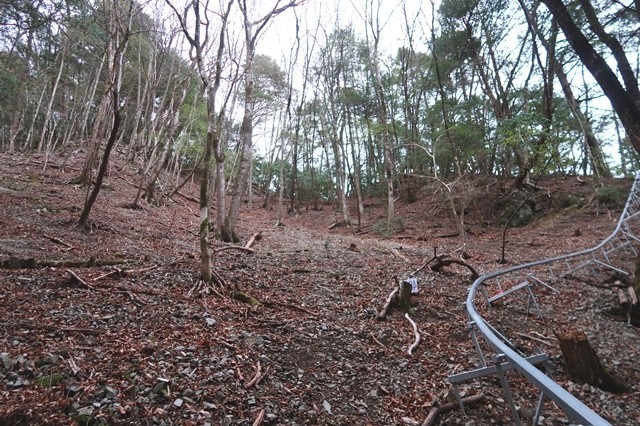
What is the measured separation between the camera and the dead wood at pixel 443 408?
315cm

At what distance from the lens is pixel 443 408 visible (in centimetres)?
333

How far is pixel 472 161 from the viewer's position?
19438 mm

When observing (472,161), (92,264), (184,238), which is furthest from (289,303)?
(472,161)

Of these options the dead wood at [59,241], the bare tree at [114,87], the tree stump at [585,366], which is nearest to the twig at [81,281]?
the dead wood at [59,241]

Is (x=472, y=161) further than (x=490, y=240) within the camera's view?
Yes

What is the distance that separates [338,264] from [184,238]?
5.06 m

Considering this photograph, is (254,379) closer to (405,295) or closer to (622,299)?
(405,295)

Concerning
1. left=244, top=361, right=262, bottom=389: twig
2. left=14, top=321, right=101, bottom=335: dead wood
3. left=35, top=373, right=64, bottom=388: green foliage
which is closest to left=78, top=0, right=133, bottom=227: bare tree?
left=14, top=321, right=101, bottom=335: dead wood

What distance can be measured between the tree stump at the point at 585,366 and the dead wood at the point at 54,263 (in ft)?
23.9

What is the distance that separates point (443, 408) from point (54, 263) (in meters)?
6.31

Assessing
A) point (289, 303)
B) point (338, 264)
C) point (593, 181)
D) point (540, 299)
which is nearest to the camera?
point (289, 303)

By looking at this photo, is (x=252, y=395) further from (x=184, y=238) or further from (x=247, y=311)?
(x=184, y=238)

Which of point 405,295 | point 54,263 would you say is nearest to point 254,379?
point 405,295

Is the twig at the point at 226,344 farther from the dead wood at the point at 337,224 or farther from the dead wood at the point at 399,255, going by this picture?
the dead wood at the point at 337,224
